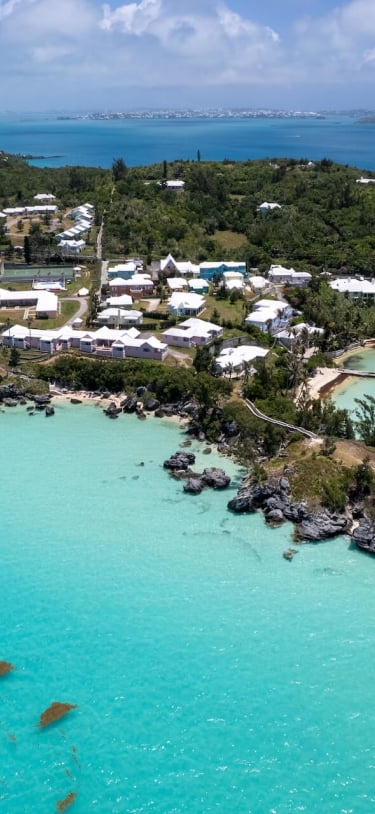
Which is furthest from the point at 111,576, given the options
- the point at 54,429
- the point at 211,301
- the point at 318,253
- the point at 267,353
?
the point at 318,253

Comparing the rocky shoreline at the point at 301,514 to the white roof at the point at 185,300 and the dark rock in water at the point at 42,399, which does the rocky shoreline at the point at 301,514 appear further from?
the white roof at the point at 185,300

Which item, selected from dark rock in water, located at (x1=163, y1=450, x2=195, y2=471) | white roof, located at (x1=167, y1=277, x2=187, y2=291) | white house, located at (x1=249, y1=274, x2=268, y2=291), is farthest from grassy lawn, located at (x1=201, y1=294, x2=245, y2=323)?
dark rock in water, located at (x1=163, y1=450, x2=195, y2=471)

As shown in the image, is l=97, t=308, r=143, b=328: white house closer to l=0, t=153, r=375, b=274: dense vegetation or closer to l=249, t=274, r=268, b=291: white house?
l=249, t=274, r=268, b=291: white house

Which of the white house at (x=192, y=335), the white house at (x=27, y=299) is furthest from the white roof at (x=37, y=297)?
the white house at (x=192, y=335)

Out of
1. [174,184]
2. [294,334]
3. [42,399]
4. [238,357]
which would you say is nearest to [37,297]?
[42,399]

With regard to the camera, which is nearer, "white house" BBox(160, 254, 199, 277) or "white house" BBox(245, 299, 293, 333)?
"white house" BBox(245, 299, 293, 333)

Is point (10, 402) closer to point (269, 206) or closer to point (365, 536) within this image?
point (365, 536)

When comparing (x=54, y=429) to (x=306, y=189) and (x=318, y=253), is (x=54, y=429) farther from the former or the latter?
(x=306, y=189)
